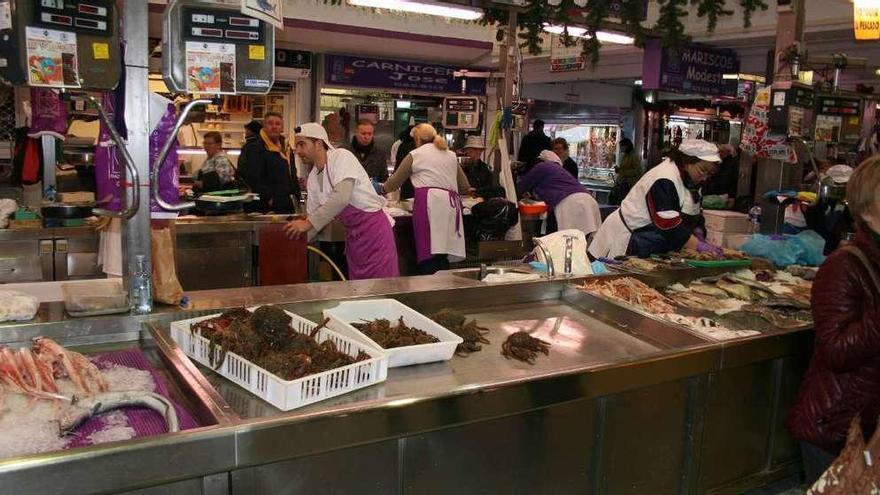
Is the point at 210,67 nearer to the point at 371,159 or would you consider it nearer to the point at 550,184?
the point at 550,184

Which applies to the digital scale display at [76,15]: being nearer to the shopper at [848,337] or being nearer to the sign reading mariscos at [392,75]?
the shopper at [848,337]

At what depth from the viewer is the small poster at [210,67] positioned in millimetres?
2396

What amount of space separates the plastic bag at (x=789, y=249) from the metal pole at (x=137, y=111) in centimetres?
390

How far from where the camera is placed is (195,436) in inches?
65.4

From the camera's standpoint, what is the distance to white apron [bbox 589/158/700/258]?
4453 millimetres

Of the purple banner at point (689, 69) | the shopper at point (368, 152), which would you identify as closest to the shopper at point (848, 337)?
the shopper at point (368, 152)

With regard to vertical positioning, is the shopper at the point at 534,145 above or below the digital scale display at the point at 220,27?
below

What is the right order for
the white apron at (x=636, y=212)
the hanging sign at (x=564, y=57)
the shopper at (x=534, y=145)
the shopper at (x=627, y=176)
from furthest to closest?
the shopper at (x=627, y=176) < the hanging sign at (x=564, y=57) < the shopper at (x=534, y=145) < the white apron at (x=636, y=212)

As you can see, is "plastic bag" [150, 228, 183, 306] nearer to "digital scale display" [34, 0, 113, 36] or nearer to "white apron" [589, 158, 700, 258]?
"digital scale display" [34, 0, 113, 36]

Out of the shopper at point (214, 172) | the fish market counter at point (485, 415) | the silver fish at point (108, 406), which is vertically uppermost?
the shopper at point (214, 172)

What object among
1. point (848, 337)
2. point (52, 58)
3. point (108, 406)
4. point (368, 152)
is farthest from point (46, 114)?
point (848, 337)

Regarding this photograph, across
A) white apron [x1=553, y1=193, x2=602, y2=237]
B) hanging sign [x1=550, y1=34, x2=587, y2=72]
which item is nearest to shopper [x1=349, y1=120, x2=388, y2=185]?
white apron [x1=553, y1=193, x2=602, y2=237]

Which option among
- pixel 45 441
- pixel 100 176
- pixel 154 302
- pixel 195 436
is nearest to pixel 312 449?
pixel 195 436

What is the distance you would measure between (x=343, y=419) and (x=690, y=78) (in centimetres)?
908
